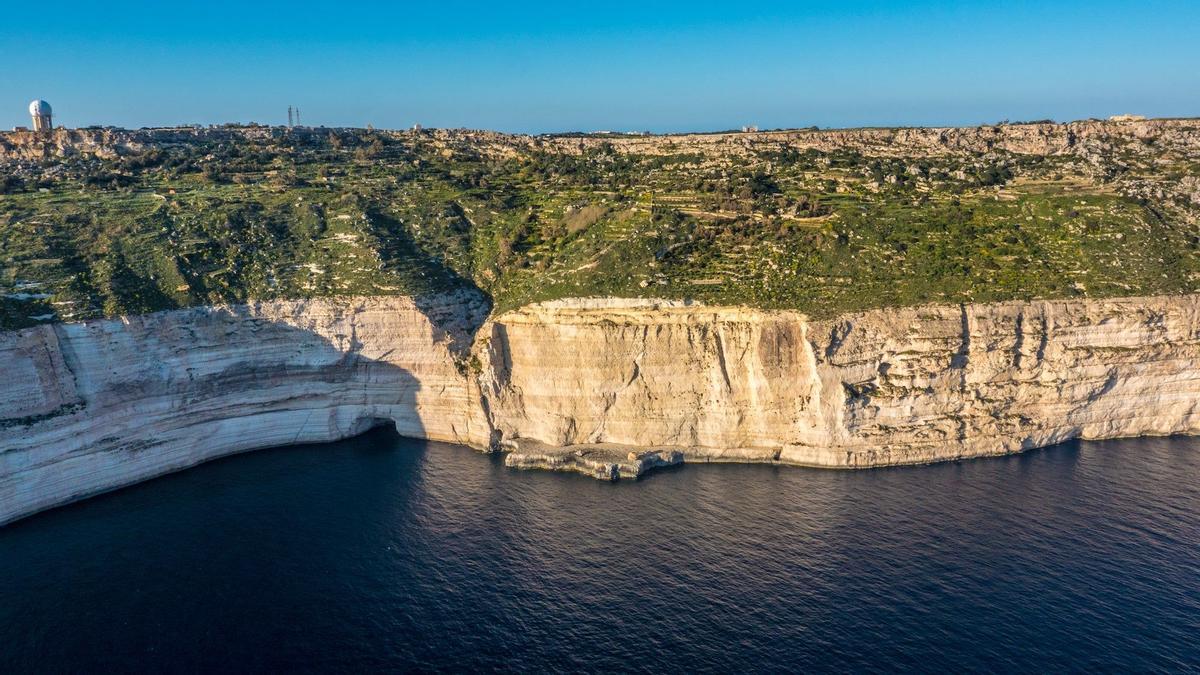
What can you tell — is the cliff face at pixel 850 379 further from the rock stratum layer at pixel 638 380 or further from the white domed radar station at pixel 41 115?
the white domed radar station at pixel 41 115

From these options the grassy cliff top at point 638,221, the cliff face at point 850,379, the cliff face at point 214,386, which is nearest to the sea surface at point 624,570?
the cliff face at point 850,379

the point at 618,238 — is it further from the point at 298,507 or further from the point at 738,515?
the point at 298,507

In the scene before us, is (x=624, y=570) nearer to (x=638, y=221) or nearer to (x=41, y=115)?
(x=638, y=221)

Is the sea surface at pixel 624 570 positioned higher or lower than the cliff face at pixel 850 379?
lower

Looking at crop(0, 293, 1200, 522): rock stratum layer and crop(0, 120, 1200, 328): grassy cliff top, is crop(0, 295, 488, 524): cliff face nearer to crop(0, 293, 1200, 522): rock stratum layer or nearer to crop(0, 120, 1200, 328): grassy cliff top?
crop(0, 293, 1200, 522): rock stratum layer

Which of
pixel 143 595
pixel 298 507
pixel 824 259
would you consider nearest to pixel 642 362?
pixel 824 259

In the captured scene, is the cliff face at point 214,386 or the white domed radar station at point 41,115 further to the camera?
the white domed radar station at point 41,115

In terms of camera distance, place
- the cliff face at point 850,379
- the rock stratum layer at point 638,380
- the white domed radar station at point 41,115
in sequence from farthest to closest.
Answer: the white domed radar station at point 41,115 < the cliff face at point 850,379 < the rock stratum layer at point 638,380
